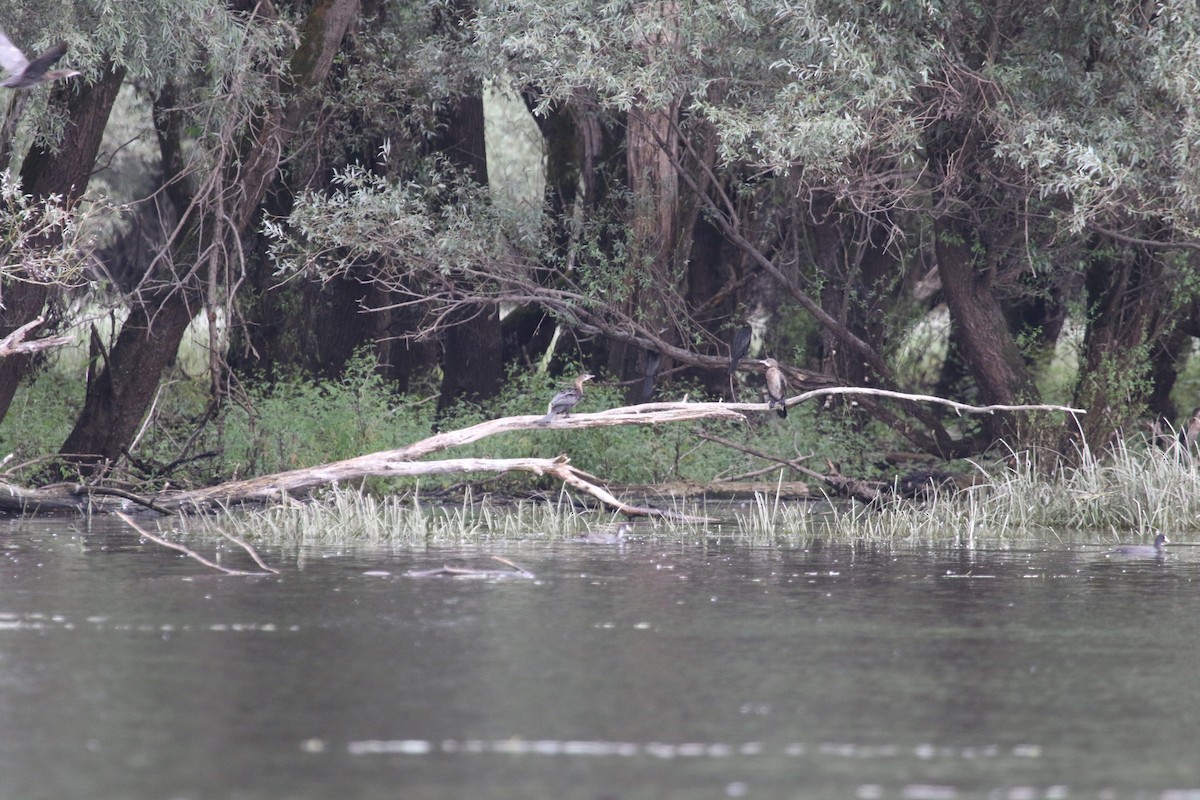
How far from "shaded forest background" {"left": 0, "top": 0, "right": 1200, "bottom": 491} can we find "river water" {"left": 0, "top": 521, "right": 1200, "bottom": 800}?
6.31m

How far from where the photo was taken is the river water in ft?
16.2

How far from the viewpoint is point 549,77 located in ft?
56.9

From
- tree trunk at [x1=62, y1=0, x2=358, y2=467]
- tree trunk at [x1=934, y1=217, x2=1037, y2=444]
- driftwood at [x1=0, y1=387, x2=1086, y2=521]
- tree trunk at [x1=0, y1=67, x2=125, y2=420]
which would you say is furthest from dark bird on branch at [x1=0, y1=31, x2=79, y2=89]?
tree trunk at [x1=934, y1=217, x2=1037, y2=444]

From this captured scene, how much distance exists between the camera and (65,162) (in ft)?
55.5

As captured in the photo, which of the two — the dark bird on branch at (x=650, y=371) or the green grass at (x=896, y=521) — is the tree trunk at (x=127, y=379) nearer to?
the green grass at (x=896, y=521)

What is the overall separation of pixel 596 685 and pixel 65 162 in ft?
40.0

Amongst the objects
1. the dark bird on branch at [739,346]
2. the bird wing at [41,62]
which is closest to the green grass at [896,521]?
the dark bird on branch at [739,346]

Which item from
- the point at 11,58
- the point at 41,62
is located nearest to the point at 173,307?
the point at 41,62

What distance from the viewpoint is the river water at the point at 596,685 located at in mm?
4930

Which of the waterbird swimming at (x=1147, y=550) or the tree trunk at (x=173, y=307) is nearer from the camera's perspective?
the waterbird swimming at (x=1147, y=550)

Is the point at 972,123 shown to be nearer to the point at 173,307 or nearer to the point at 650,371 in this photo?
the point at 650,371

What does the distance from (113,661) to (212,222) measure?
12.1 metres

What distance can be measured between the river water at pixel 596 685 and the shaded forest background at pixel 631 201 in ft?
20.7

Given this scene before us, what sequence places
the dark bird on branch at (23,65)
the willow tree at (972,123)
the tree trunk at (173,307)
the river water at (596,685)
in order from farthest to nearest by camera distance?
1. the tree trunk at (173,307)
2. the willow tree at (972,123)
3. the dark bird on branch at (23,65)
4. the river water at (596,685)
